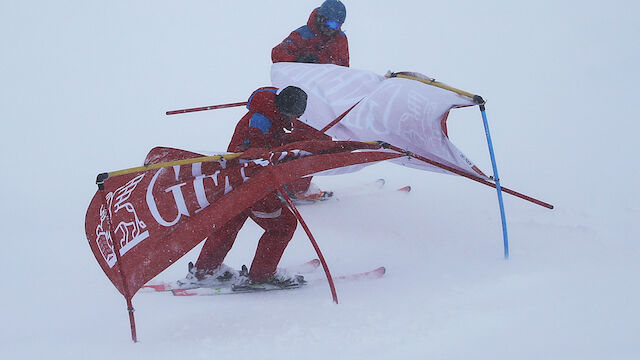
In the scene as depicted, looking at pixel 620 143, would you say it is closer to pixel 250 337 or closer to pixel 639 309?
pixel 639 309

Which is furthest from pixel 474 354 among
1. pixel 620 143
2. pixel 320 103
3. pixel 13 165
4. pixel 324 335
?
pixel 13 165

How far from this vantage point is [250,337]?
2.60 meters

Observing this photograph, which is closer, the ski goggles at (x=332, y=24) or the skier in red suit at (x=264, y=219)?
the skier in red suit at (x=264, y=219)

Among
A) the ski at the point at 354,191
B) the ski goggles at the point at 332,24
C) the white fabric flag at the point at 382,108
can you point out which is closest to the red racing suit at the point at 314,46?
the ski goggles at the point at 332,24

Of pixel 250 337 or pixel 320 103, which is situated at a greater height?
pixel 320 103

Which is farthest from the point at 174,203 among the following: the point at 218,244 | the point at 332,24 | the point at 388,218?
the point at 332,24

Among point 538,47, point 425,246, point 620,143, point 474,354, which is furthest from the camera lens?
point 538,47

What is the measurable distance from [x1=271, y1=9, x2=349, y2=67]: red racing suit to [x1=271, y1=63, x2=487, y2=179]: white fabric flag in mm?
289

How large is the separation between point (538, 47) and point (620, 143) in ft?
16.3

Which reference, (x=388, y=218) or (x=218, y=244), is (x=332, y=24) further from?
(x=218, y=244)

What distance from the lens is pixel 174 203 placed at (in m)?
2.69

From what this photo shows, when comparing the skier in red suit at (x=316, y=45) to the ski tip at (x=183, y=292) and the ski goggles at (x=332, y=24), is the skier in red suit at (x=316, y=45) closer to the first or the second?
the ski goggles at (x=332, y=24)

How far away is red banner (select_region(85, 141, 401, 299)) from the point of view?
2588mm

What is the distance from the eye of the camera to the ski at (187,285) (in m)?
3.16
